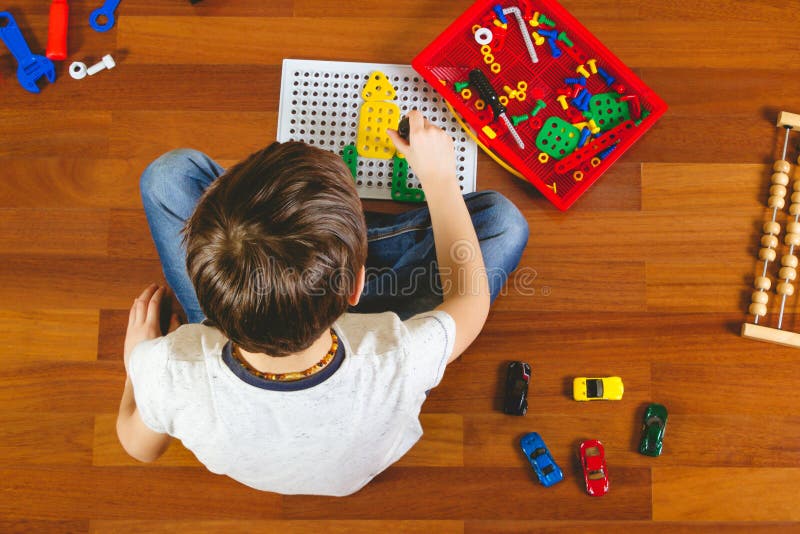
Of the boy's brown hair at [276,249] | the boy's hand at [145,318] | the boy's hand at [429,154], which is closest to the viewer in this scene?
the boy's brown hair at [276,249]

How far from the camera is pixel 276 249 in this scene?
1.72 feet

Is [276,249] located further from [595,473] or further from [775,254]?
[775,254]

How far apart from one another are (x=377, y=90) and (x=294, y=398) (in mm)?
607

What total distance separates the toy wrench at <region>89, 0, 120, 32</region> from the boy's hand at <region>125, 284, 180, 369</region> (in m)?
0.45

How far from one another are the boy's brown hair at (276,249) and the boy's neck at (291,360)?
0.03 metres

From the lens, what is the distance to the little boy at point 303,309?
0.54 metres

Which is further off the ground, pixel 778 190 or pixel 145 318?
pixel 778 190

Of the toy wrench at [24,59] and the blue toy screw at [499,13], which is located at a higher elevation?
the blue toy screw at [499,13]

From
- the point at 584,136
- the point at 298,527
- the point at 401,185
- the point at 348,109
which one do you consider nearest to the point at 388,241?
the point at 401,185

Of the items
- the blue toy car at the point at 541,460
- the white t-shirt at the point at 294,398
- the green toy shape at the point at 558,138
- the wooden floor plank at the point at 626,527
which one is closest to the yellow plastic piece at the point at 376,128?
the green toy shape at the point at 558,138

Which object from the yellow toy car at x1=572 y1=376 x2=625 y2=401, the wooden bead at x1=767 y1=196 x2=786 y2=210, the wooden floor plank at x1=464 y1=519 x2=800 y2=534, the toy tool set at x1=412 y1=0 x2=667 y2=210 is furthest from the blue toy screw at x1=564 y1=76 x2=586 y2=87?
the wooden floor plank at x1=464 y1=519 x2=800 y2=534

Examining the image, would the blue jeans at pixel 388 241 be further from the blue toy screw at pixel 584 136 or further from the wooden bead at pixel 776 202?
the wooden bead at pixel 776 202

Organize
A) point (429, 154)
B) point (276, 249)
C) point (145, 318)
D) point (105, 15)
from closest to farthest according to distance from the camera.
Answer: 1. point (276, 249)
2. point (429, 154)
3. point (145, 318)
4. point (105, 15)

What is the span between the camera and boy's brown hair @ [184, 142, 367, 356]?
1.72 feet
